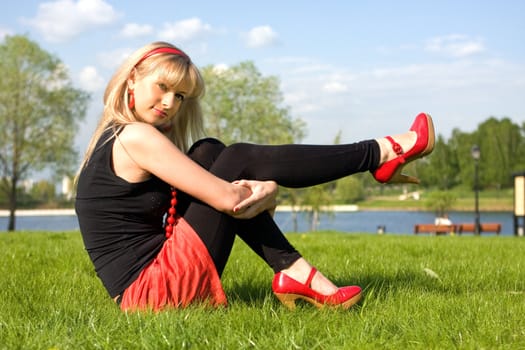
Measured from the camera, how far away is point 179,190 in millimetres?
2861

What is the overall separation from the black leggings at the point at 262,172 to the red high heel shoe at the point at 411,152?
68mm

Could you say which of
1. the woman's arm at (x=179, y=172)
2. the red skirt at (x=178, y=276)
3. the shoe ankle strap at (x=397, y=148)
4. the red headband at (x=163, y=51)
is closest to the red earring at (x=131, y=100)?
the red headband at (x=163, y=51)

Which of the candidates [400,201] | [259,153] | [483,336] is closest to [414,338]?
[483,336]

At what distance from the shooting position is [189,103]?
10.6 feet

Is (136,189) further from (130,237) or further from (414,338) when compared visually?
(414,338)

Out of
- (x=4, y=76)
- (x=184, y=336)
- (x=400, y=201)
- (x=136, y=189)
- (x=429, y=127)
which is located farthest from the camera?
(x=400, y=201)

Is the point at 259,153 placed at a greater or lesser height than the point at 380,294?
greater

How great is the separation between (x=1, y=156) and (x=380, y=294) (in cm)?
3366

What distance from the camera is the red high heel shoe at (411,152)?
3.04 meters

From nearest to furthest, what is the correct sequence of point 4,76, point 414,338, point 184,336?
point 184,336
point 414,338
point 4,76

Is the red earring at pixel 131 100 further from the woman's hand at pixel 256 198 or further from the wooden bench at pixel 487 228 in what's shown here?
the wooden bench at pixel 487 228

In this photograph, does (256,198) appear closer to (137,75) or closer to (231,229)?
(231,229)

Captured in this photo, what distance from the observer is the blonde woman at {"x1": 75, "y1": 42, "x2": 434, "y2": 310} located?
269cm

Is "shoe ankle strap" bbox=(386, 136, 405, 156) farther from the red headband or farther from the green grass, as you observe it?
the red headband
